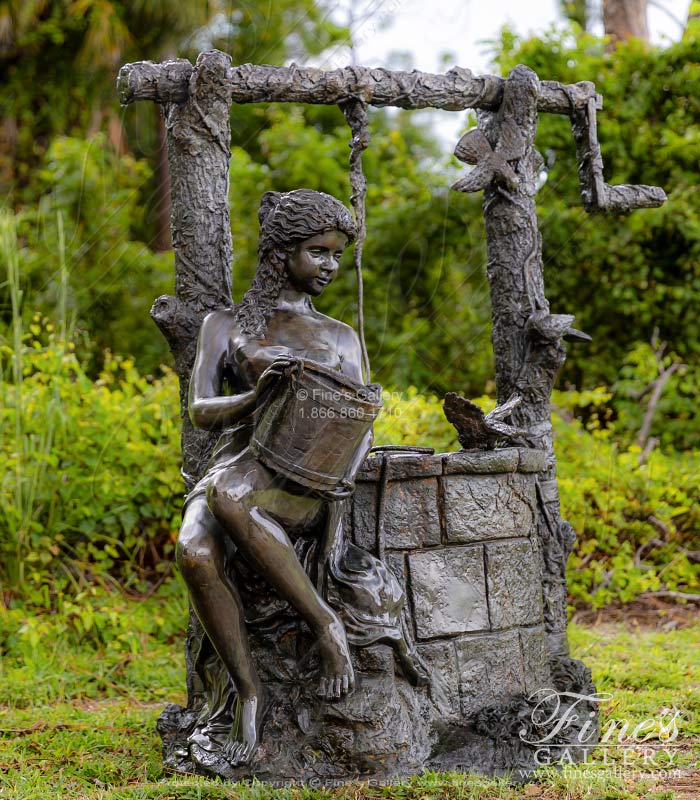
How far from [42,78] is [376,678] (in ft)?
38.1

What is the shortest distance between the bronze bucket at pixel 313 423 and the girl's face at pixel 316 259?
488mm

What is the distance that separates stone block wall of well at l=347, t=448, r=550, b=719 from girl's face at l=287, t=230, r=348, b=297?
2.21ft

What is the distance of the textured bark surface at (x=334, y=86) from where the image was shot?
395cm

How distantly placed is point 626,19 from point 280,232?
6.68 metres

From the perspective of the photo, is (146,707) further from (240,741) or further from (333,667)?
(333,667)

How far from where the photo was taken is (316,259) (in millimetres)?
3625

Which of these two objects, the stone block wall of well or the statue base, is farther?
the stone block wall of well

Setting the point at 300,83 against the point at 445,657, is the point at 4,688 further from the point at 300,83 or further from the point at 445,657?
the point at 300,83

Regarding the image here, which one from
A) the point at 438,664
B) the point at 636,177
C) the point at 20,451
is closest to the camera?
the point at 438,664

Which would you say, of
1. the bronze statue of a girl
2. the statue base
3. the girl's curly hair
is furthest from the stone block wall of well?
the girl's curly hair

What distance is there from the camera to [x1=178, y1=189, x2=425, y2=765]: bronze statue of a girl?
338 cm

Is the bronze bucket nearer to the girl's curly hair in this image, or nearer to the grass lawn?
the girl's curly hair

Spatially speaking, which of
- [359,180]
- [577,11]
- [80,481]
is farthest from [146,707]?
[577,11]

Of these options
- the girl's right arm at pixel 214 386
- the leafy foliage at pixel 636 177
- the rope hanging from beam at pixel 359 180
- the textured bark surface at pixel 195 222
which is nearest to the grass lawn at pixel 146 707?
the textured bark surface at pixel 195 222
